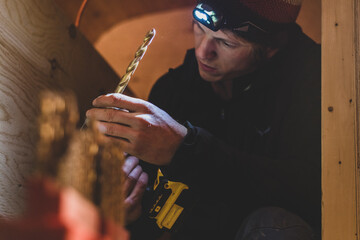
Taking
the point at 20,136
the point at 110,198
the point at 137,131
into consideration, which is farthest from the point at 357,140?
the point at 20,136

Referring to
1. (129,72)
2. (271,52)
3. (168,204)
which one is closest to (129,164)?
(168,204)

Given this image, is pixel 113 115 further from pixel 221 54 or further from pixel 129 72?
pixel 221 54

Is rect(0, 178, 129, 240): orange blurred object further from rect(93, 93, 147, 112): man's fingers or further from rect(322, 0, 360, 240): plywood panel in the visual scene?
rect(322, 0, 360, 240): plywood panel

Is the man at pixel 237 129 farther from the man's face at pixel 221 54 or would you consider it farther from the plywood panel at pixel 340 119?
the plywood panel at pixel 340 119

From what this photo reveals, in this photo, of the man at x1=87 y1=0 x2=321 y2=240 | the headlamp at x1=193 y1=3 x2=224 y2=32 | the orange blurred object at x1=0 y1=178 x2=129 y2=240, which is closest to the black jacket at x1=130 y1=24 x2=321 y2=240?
the man at x1=87 y1=0 x2=321 y2=240

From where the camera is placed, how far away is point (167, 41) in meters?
1.13

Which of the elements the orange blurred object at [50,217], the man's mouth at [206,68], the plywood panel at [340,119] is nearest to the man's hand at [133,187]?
the man's mouth at [206,68]

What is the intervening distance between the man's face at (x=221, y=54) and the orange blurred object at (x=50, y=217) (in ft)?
2.26

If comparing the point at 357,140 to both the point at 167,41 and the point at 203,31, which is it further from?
the point at 167,41

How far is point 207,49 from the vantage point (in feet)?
3.00

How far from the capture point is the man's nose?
0.91 metres

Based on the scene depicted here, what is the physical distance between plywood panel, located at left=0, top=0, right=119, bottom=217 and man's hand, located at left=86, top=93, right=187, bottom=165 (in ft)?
0.51

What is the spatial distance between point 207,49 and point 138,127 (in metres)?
0.33

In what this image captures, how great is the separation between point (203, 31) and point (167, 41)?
0.25 m
